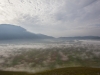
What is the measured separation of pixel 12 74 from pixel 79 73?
69775 mm

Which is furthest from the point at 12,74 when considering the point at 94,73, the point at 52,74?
the point at 94,73

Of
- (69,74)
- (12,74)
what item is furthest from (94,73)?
(12,74)

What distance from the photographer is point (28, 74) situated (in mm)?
121438

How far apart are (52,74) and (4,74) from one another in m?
52.0

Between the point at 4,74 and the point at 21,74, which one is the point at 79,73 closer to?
the point at 21,74

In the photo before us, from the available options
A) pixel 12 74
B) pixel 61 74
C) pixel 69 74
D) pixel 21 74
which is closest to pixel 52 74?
pixel 61 74

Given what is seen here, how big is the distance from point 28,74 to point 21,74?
24.3ft

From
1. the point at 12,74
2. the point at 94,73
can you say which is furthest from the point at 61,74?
the point at 12,74

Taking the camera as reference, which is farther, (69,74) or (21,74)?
(21,74)

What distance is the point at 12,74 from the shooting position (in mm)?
119062

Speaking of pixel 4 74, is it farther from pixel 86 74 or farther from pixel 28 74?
pixel 86 74

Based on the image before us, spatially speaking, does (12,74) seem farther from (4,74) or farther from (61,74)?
(61,74)

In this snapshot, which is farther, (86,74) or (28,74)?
(28,74)

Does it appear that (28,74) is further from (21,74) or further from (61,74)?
(61,74)
